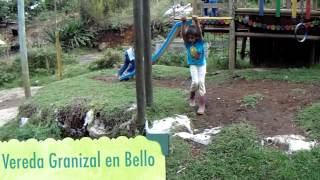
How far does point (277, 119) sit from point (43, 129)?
299 cm

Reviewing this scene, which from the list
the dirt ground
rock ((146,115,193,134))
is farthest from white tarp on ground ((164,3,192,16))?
rock ((146,115,193,134))

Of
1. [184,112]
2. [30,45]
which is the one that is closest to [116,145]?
[184,112]

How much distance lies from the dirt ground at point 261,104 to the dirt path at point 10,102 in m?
3.01

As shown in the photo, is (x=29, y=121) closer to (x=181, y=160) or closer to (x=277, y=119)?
(x=181, y=160)

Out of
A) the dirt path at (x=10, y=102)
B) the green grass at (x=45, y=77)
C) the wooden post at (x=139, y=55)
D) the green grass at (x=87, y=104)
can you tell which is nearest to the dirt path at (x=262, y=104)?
the green grass at (x=87, y=104)

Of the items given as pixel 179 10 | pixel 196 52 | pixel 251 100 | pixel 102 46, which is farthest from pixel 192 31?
pixel 102 46

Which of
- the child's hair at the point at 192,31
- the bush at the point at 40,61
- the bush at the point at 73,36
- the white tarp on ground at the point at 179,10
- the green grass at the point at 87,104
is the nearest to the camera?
the child's hair at the point at 192,31

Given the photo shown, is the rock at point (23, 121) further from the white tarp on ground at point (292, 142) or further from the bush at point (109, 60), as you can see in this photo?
the bush at point (109, 60)

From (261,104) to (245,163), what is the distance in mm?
1797

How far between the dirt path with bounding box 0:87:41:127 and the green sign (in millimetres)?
Answer: 6615

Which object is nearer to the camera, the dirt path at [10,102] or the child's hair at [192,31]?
the child's hair at [192,31]

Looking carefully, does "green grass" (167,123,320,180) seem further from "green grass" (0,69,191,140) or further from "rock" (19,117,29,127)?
"rock" (19,117,29,127)

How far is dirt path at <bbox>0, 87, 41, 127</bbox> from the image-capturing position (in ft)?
29.0

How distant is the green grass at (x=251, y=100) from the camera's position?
6.18 metres
